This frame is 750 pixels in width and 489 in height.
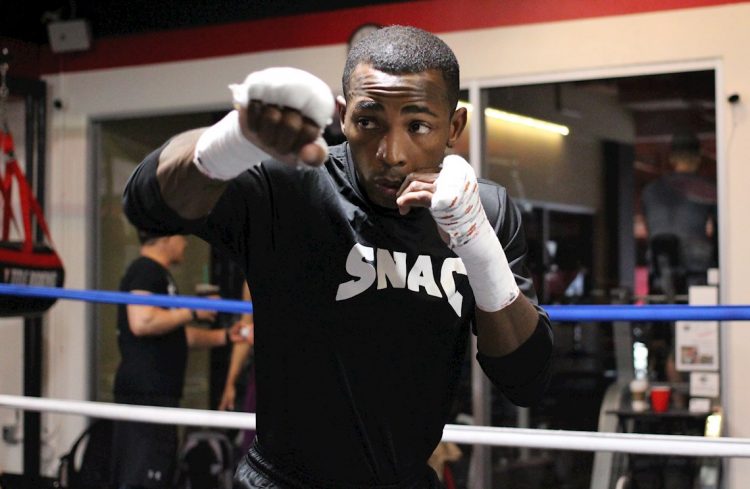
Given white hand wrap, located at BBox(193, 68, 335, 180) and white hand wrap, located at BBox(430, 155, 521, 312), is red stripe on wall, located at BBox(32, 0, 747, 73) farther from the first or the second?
white hand wrap, located at BBox(193, 68, 335, 180)

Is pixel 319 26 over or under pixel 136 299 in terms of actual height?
over

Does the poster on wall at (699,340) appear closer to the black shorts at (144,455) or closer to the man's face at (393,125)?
the black shorts at (144,455)

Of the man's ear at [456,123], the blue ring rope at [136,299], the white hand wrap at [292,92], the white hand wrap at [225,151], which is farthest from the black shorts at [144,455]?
the white hand wrap at [292,92]

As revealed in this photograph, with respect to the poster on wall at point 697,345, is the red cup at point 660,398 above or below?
below

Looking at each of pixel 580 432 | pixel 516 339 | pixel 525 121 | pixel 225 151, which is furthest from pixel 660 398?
pixel 225 151

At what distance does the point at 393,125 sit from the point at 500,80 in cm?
280

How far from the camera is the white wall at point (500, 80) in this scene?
349 centimetres

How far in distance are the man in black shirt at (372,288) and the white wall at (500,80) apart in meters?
2.42

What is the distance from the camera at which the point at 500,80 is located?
12.9 feet

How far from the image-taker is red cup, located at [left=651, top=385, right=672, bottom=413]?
366cm

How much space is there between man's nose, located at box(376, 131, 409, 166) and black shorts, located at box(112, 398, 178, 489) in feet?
9.33

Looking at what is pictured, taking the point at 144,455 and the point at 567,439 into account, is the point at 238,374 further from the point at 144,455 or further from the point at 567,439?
the point at 567,439

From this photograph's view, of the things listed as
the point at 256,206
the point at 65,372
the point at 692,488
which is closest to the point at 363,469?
the point at 256,206

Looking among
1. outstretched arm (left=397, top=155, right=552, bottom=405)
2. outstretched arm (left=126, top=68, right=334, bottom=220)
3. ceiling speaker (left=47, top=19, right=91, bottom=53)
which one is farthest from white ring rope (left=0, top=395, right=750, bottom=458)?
ceiling speaker (left=47, top=19, right=91, bottom=53)
